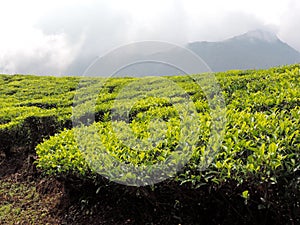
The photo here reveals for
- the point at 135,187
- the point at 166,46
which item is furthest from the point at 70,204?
the point at 166,46

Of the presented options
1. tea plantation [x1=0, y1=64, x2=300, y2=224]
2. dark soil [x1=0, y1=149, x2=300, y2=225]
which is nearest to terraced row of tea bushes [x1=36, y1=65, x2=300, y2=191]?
tea plantation [x1=0, y1=64, x2=300, y2=224]

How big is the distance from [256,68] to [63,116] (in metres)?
4.42

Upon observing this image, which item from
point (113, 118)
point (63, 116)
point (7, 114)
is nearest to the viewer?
point (113, 118)

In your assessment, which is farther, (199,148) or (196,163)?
(199,148)

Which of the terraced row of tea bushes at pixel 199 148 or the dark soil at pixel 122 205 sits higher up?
the terraced row of tea bushes at pixel 199 148

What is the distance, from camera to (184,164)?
3.11m

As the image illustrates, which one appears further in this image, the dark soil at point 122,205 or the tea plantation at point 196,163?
the dark soil at point 122,205

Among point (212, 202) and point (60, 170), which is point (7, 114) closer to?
point (60, 170)

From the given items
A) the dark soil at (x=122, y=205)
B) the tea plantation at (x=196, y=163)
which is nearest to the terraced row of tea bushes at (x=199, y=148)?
the tea plantation at (x=196, y=163)

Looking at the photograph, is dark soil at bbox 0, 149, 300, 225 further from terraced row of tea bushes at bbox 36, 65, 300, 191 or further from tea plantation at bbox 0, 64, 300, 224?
terraced row of tea bushes at bbox 36, 65, 300, 191

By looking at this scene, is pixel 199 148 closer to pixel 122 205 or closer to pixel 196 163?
pixel 196 163

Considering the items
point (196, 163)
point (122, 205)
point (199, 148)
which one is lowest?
point (122, 205)

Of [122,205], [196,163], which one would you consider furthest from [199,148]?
[122,205]

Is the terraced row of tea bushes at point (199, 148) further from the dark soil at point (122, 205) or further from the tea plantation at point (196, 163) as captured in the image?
the dark soil at point (122, 205)
